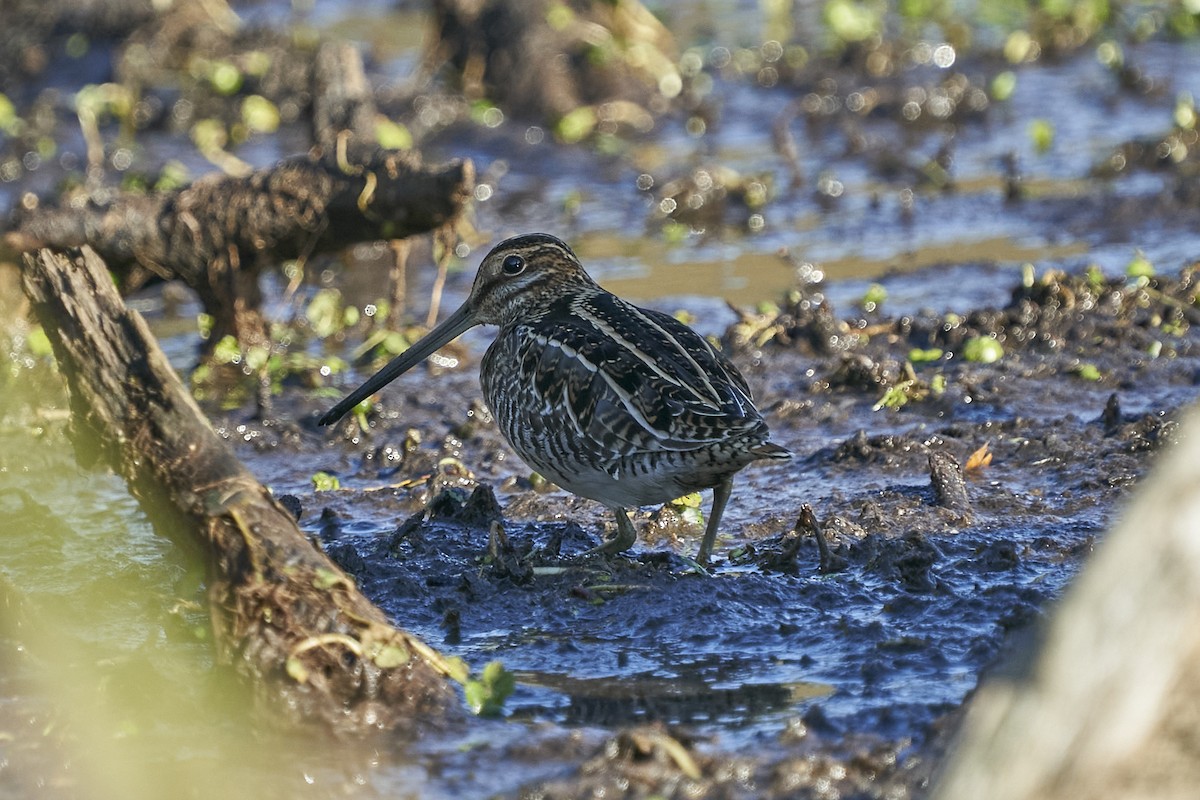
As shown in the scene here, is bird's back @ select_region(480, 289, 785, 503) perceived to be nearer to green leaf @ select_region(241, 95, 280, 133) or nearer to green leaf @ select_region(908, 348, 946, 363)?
green leaf @ select_region(908, 348, 946, 363)

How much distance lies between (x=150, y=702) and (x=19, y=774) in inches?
14.9

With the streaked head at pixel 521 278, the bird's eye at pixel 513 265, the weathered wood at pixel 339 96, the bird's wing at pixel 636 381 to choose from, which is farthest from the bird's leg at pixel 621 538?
the weathered wood at pixel 339 96

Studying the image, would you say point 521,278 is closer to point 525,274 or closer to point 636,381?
point 525,274

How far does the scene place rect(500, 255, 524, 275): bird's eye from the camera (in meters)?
5.36

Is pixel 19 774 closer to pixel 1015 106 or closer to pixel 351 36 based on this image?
pixel 1015 106

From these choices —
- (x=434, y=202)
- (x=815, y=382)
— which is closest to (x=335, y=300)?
(x=434, y=202)

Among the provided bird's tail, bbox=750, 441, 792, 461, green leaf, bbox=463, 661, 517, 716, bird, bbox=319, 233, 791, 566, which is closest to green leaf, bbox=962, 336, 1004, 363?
bird, bbox=319, 233, 791, 566

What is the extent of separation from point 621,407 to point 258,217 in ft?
8.71

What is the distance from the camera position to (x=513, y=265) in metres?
5.38

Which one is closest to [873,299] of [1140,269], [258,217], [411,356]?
[1140,269]

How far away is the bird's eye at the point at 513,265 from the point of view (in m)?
5.36

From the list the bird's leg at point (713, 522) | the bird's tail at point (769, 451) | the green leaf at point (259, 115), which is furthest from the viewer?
the green leaf at point (259, 115)

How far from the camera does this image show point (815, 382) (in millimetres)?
6406

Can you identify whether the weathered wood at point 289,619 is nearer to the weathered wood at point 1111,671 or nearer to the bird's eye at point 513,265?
the bird's eye at point 513,265
